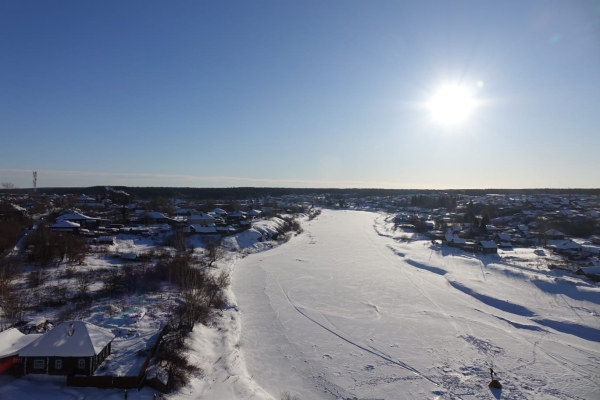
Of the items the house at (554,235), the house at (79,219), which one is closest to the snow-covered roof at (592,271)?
the house at (554,235)

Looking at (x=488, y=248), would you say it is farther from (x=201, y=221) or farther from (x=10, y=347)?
(x=10, y=347)

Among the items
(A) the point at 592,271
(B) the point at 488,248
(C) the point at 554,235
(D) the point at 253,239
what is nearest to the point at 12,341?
(D) the point at 253,239

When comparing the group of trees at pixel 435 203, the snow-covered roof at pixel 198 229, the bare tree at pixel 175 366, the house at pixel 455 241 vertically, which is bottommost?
the bare tree at pixel 175 366

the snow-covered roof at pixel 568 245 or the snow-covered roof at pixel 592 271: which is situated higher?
the snow-covered roof at pixel 568 245

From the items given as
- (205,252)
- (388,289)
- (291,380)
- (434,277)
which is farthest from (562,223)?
(291,380)

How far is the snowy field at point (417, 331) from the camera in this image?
1127cm

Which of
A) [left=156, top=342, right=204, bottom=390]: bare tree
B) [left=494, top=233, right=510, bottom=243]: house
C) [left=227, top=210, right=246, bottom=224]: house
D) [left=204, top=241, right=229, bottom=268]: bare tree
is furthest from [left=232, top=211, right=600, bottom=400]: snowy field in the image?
[left=227, top=210, right=246, bottom=224]: house

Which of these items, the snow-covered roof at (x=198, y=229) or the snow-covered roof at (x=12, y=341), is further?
the snow-covered roof at (x=198, y=229)

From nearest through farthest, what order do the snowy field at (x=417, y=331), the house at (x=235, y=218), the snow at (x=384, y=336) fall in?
the snow at (x=384, y=336) → the snowy field at (x=417, y=331) → the house at (x=235, y=218)

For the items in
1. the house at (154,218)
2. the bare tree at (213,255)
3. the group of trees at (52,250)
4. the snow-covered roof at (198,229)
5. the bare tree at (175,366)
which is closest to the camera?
the bare tree at (175,366)

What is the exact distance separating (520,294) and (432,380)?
487 inches

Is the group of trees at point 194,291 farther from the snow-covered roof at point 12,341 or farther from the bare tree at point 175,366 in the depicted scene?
the snow-covered roof at point 12,341

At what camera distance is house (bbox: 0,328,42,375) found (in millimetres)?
9252

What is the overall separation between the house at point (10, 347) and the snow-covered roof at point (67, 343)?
28cm
